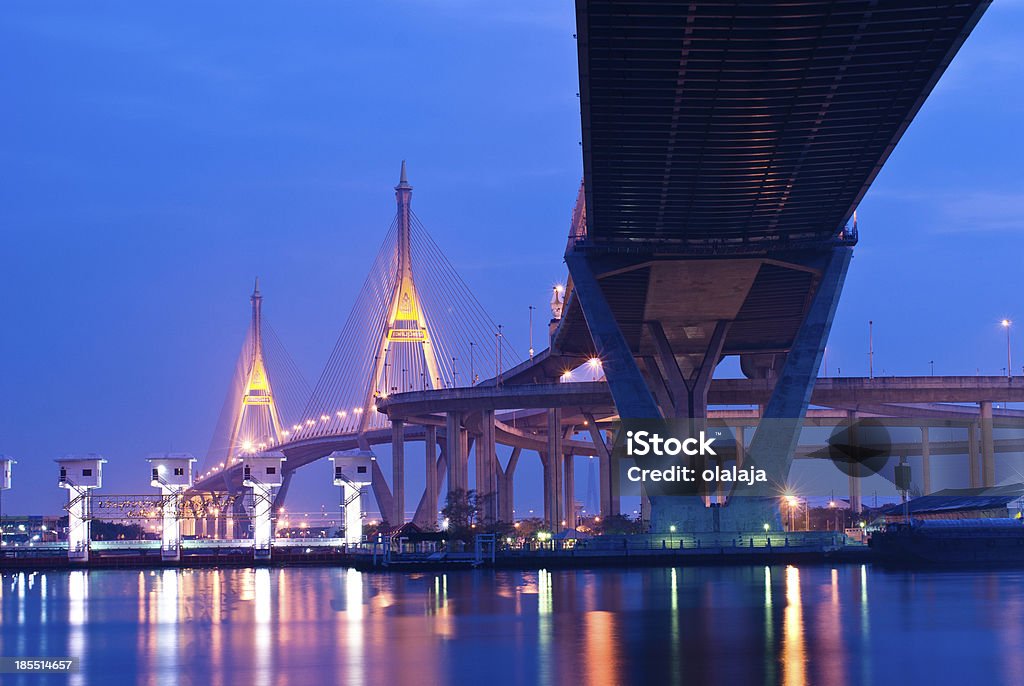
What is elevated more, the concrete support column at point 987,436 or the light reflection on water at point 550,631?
the concrete support column at point 987,436

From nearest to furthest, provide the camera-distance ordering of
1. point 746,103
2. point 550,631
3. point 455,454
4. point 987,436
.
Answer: point 550,631 < point 746,103 < point 987,436 < point 455,454

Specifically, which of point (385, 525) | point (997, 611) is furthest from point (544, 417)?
point (997, 611)

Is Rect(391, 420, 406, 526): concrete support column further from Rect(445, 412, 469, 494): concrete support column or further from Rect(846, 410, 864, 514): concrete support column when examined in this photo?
Rect(846, 410, 864, 514): concrete support column

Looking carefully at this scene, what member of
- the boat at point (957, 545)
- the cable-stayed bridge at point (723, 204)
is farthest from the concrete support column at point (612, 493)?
the boat at point (957, 545)

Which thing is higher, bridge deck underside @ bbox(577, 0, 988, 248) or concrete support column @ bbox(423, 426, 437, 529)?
bridge deck underside @ bbox(577, 0, 988, 248)

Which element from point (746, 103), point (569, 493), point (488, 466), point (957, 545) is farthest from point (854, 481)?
point (746, 103)

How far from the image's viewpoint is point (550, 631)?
3544 centimetres

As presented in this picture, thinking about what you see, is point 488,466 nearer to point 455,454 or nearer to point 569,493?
point 455,454

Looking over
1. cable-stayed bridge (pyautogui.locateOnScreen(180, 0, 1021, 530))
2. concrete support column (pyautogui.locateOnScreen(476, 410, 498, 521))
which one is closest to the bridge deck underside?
cable-stayed bridge (pyautogui.locateOnScreen(180, 0, 1021, 530))

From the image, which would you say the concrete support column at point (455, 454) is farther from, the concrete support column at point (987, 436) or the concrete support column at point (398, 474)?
the concrete support column at point (987, 436)

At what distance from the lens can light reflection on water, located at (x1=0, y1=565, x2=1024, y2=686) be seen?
2781 cm

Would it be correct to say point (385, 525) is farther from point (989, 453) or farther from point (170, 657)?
point (170, 657)

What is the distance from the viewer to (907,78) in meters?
53.6

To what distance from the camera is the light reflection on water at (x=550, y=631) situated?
91.2ft
